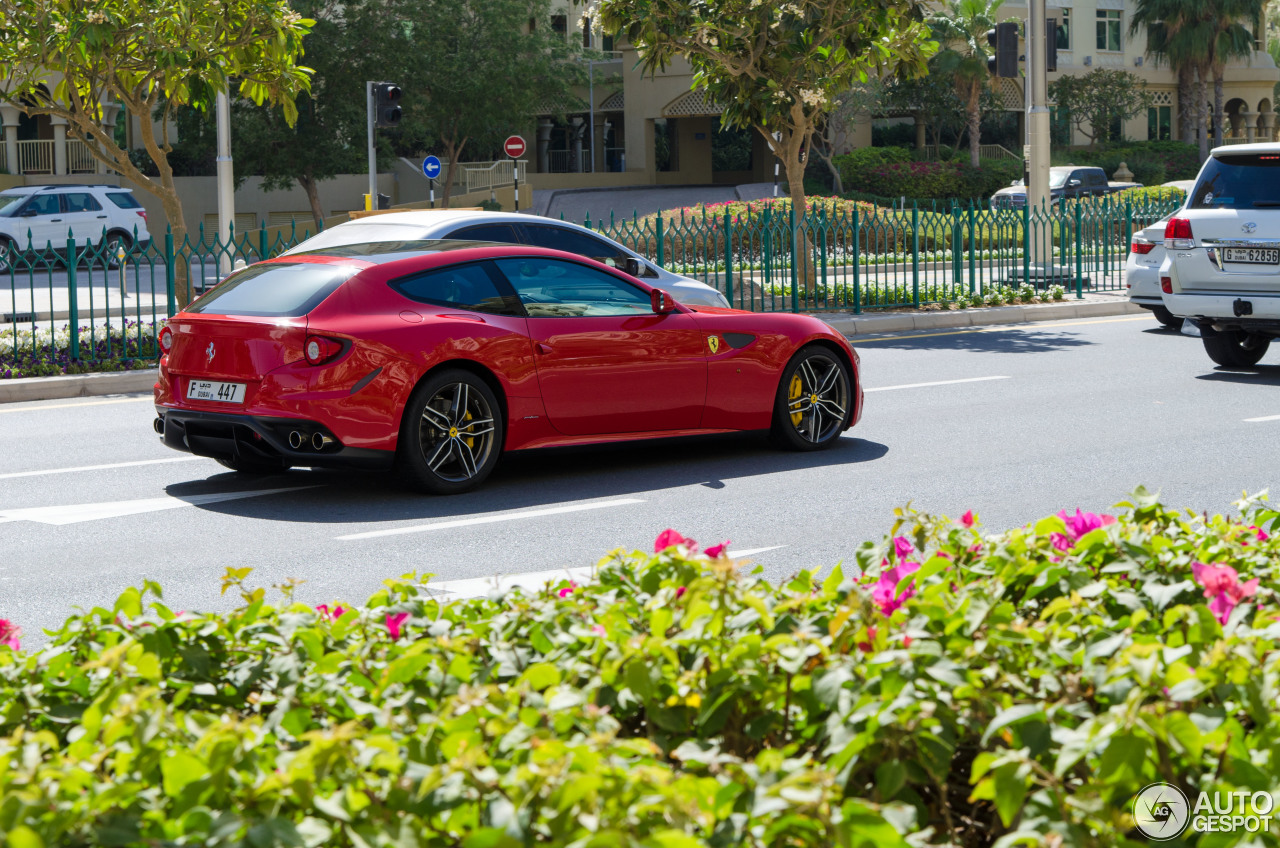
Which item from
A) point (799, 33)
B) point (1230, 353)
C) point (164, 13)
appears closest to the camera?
point (1230, 353)

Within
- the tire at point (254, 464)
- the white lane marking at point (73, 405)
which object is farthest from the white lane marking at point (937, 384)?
the white lane marking at point (73, 405)

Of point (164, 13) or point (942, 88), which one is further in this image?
point (942, 88)

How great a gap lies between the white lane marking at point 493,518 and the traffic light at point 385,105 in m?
16.1

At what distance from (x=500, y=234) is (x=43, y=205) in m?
23.1

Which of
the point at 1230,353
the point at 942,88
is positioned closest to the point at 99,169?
the point at 942,88

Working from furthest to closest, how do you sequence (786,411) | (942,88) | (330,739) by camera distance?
(942,88) < (786,411) < (330,739)

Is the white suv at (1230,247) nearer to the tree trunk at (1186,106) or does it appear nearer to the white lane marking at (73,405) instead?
the white lane marking at (73,405)

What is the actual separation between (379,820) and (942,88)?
52681 mm

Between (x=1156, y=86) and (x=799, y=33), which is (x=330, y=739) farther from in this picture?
(x=1156, y=86)

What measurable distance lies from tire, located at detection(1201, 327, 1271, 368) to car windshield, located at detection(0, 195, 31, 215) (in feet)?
84.7

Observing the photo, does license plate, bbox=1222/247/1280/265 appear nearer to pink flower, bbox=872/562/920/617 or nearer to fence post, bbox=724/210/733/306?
fence post, bbox=724/210/733/306

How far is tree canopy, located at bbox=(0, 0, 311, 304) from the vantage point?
15148mm

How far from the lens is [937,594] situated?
3.08m

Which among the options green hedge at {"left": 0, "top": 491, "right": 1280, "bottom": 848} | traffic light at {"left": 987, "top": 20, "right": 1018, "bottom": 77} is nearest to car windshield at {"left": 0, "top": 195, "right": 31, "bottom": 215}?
traffic light at {"left": 987, "top": 20, "right": 1018, "bottom": 77}
